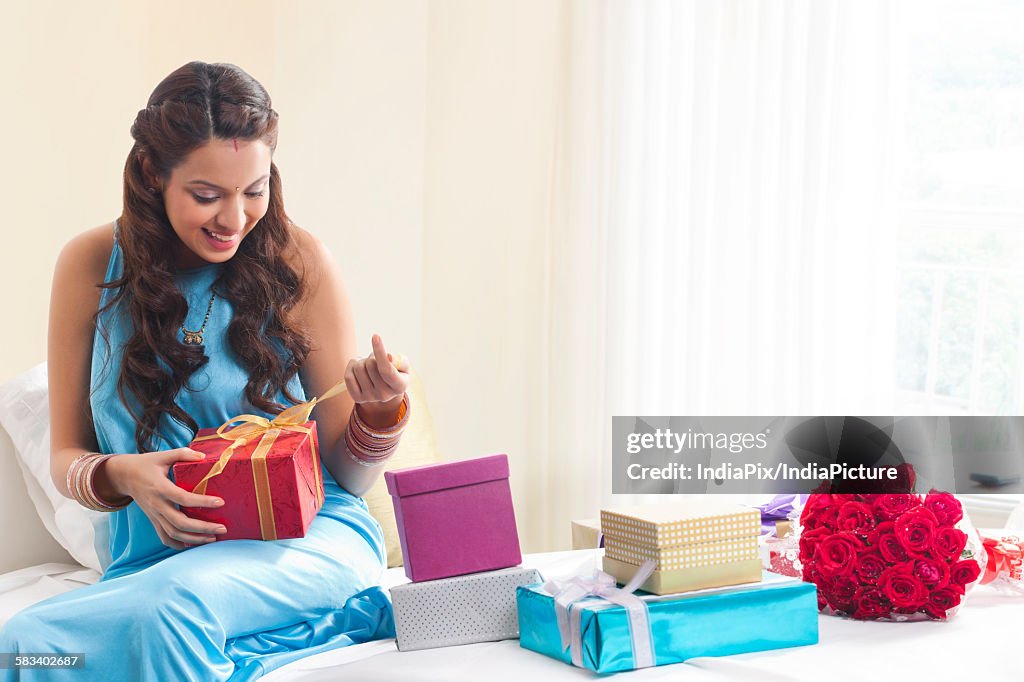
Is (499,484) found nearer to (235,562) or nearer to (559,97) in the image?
(235,562)

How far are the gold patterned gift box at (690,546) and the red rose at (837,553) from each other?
0.41 ft

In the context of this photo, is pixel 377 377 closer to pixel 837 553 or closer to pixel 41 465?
pixel 837 553

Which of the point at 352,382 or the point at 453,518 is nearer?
the point at 453,518

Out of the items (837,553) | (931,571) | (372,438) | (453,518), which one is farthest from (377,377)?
(931,571)

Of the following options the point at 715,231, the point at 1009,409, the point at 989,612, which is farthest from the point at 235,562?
the point at 1009,409

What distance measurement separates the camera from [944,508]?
53.9 inches

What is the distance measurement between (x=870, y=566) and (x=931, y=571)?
0.08 meters

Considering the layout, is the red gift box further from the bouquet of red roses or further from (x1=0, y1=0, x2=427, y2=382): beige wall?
(x1=0, y1=0, x2=427, y2=382): beige wall

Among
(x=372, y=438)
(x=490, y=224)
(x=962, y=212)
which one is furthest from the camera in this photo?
(x=490, y=224)

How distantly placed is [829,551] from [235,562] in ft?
2.71

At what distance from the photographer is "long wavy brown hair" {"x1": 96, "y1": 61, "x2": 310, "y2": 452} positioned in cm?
158

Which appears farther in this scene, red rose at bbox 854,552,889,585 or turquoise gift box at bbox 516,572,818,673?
red rose at bbox 854,552,889,585

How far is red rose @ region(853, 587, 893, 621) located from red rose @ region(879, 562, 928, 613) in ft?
0.06

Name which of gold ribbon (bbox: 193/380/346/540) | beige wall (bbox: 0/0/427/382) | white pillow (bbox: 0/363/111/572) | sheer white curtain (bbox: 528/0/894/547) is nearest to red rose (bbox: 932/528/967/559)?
gold ribbon (bbox: 193/380/346/540)
